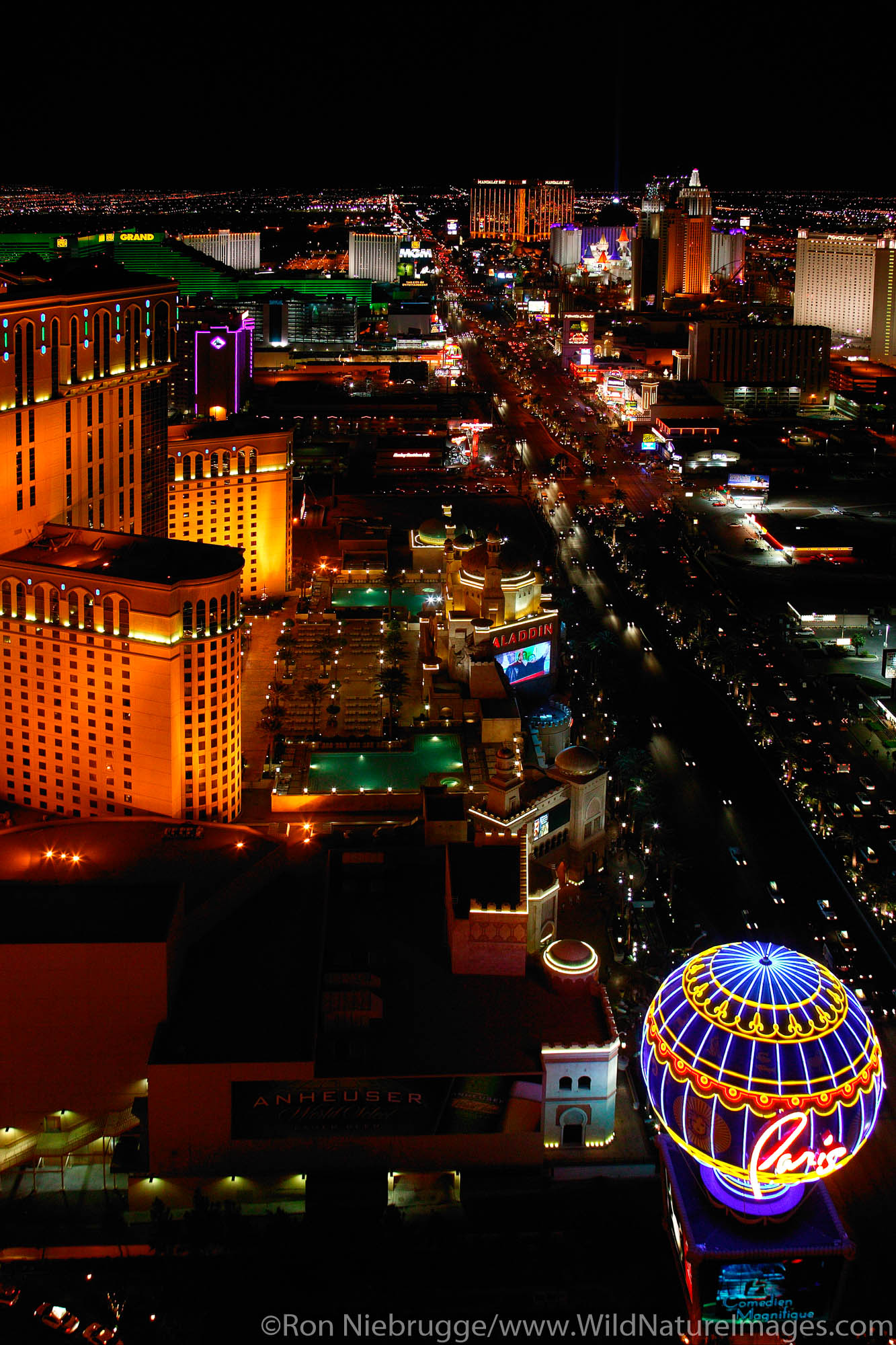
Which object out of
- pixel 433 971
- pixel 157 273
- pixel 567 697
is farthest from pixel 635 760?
pixel 157 273

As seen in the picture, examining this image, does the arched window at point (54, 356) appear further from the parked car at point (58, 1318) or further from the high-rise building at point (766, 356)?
the high-rise building at point (766, 356)

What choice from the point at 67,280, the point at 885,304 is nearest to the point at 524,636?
the point at 67,280

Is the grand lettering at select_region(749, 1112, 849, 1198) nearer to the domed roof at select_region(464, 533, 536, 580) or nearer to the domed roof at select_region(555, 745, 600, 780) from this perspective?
the domed roof at select_region(555, 745, 600, 780)

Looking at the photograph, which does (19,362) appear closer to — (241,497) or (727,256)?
(241,497)

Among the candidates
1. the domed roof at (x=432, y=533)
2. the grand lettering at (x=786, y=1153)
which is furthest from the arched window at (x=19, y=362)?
the grand lettering at (x=786, y=1153)

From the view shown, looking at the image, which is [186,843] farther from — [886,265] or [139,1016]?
[886,265]

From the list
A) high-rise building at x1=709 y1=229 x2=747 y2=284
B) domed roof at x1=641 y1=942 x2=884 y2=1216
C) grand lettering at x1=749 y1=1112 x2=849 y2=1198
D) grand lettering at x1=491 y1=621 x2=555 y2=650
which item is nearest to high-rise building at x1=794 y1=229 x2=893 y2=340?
high-rise building at x1=709 y1=229 x2=747 y2=284
